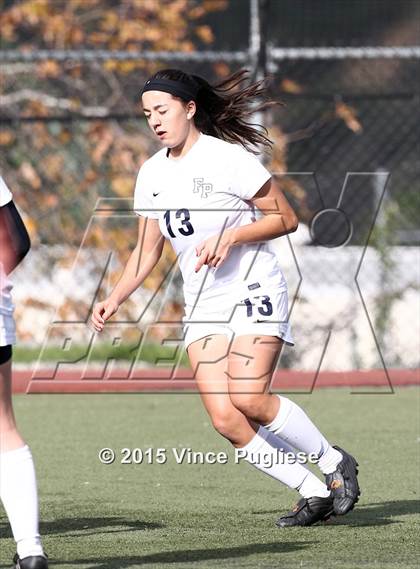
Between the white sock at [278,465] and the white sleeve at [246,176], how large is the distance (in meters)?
1.07

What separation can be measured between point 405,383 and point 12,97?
4.50 meters

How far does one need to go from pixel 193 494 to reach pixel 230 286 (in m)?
1.36

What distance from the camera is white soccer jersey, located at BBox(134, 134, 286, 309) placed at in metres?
6.05

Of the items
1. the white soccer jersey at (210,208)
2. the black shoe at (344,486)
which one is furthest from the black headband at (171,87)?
the black shoe at (344,486)

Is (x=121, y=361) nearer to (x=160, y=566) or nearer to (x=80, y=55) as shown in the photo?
(x=80, y=55)

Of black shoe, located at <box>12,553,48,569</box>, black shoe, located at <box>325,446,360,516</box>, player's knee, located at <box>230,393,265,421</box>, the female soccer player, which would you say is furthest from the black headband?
black shoe, located at <box>12,553,48,569</box>

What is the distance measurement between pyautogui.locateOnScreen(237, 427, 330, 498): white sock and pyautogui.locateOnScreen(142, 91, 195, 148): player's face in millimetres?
1361

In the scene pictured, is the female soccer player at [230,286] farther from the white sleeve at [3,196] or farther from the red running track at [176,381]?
the red running track at [176,381]

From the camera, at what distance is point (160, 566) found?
503cm

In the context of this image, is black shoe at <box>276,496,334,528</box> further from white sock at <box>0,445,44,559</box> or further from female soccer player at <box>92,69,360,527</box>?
white sock at <box>0,445,44,559</box>

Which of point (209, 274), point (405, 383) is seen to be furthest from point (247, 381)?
point (405, 383)

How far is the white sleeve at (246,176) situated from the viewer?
6027 mm

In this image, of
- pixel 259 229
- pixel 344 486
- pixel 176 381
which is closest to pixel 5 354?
pixel 259 229

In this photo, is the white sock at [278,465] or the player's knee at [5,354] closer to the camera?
the player's knee at [5,354]
